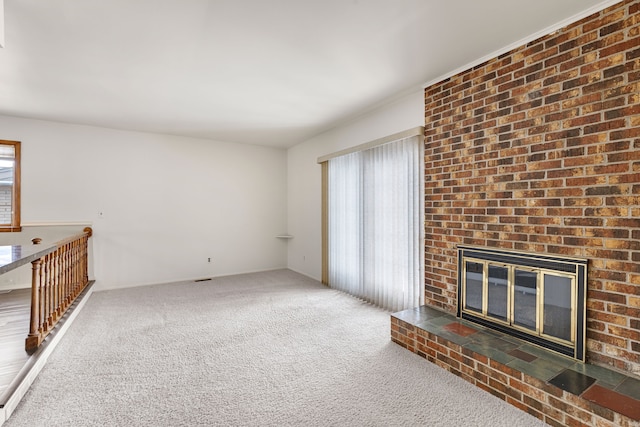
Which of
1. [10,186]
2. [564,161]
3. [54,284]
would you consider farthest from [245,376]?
[10,186]

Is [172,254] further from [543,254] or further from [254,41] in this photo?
[543,254]

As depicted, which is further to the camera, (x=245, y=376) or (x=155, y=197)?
(x=155, y=197)

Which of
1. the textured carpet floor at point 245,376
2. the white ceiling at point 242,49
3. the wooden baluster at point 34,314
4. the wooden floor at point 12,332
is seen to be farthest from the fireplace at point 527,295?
the wooden baluster at point 34,314

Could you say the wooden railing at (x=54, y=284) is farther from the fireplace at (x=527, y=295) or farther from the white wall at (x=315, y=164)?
the fireplace at (x=527, y=295)

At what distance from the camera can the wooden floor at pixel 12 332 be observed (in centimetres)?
213

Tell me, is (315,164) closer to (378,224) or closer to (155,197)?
(378,224)

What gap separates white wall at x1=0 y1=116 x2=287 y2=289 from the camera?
4.37 metres

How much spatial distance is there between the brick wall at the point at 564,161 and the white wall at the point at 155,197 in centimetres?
396

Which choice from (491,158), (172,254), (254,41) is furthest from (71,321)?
(491,158)

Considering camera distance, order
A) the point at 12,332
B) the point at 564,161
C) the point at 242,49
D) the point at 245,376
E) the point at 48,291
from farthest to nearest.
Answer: the point at 48,291 < the point at 12,332 < the point at 242,49 < the point at 245,376 < the point at 564,161

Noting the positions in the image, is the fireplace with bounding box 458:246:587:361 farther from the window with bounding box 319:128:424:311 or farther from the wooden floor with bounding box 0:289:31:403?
the wooden floor with bounding box 0:289:31:403

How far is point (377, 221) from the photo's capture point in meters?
3.87

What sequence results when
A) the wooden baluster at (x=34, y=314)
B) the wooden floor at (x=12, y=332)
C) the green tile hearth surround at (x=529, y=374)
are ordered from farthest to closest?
the wooden baluster at (x=34, y=314) → the wooden floor at (x=12, y=332) → the green tile hearth surround at (x=529, y=374)

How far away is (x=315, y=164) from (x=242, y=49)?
9.91 ft
